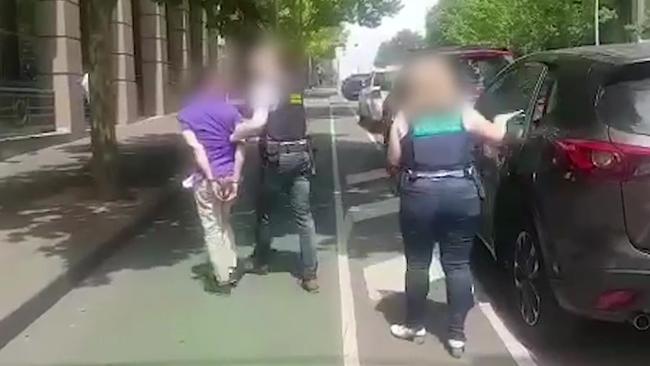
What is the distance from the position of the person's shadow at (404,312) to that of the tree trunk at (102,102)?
5.42 meters

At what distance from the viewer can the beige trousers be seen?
7.11m

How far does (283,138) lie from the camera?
23.0 ft

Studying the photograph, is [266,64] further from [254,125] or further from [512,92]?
[512,92]

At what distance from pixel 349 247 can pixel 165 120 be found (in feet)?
71.0

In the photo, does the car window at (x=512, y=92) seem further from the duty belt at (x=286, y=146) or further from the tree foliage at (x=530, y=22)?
the tree foliage at (x=530, y=22)

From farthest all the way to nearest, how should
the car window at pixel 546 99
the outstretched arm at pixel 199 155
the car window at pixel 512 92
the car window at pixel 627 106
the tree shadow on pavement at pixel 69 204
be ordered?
the tree shadow on pavement at pixel 69 204
the outstretched arm at pixel 199 155
the car window at pixel 512 92
the car window at pixel 546 99
the car window at pixel 627 106

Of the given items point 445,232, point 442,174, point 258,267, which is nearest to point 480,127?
point 442,174

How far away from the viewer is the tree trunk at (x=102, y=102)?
38.2 feet

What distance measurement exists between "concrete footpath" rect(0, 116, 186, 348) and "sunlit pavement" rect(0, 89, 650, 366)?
152 mm

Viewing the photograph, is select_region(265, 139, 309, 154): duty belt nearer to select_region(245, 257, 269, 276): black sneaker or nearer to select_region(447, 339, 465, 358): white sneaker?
select_region(245, 257, 269, 276): black sneaker

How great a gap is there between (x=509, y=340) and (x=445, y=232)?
91 centimetres

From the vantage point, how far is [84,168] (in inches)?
595

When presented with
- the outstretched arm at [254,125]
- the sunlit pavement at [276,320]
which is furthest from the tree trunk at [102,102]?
the outstretched arm at [254,125]

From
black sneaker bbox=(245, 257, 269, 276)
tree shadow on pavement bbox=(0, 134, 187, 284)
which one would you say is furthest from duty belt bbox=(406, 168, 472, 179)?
tree shadow on pavement bbox=(0, 134, 187, 284)
